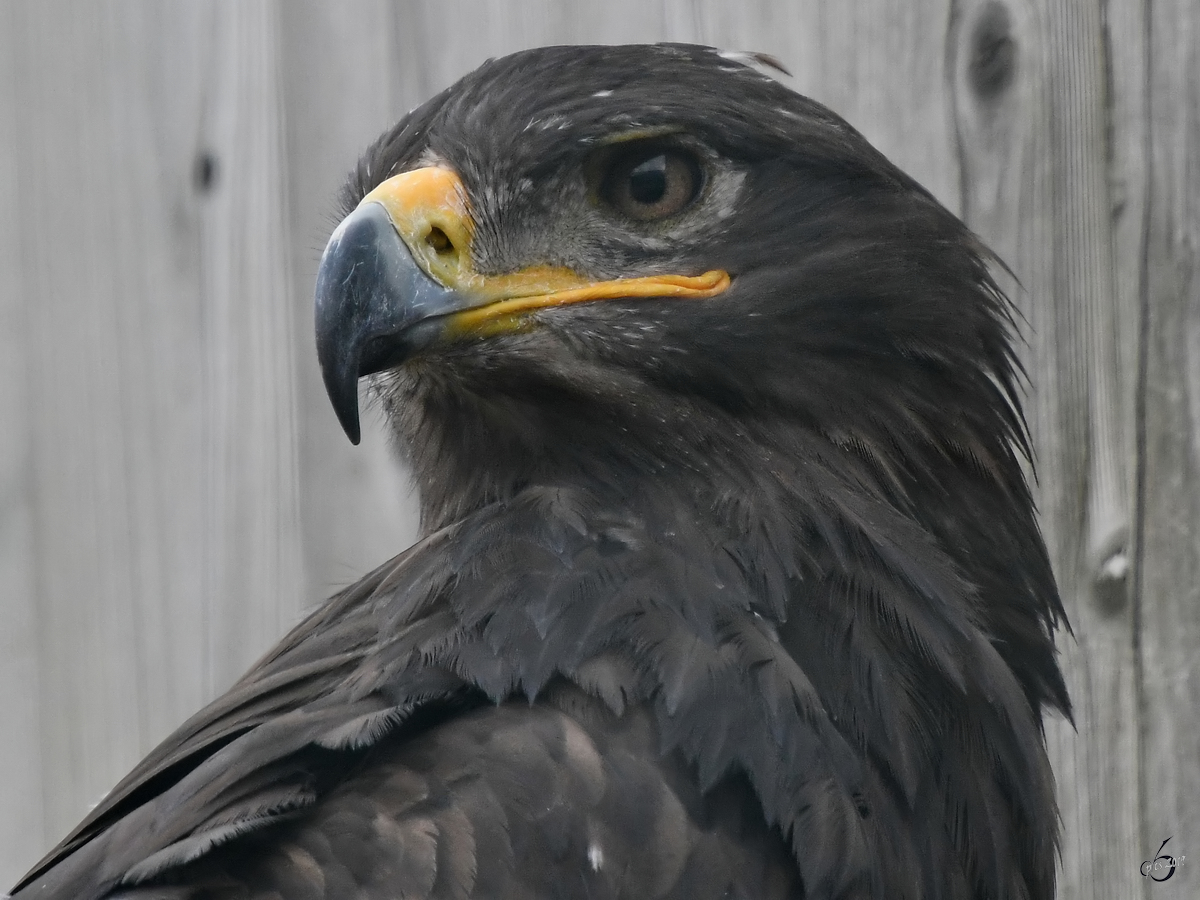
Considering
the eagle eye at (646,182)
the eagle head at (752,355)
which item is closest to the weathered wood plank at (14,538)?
the eagle head at (752,355)

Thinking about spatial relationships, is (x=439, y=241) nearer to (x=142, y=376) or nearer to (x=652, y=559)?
(x=652, y=559)

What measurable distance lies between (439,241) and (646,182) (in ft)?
0.95

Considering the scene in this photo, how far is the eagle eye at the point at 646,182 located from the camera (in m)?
1.96

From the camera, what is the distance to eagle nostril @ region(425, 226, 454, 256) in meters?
1.92

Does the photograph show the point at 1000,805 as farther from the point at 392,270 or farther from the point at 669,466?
the point at 392,270

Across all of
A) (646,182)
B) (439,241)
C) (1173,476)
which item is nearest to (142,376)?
(439,241)

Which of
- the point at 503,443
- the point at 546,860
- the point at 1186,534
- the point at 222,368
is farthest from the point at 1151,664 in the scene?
the point at 222,368

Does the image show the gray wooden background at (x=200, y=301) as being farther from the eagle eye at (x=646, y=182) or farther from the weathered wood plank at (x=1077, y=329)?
the eagle eye at (x=646, y=182)

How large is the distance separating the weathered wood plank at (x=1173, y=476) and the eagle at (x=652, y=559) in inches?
25.7

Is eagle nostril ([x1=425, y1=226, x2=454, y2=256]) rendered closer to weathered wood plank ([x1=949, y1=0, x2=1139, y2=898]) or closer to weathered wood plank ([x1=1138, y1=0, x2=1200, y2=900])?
weathered wood plank ([x1=949, y1=0, x2=1139, y2=898])

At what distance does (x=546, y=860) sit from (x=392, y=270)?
75 centimetres

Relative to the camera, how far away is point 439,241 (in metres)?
1.93

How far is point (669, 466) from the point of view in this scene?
199 cm

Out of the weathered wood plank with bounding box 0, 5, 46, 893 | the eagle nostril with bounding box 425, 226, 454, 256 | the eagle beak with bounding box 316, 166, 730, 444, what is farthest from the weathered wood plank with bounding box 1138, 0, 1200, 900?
the weathered wood plank with bounding box 0, 5, 46, 893
